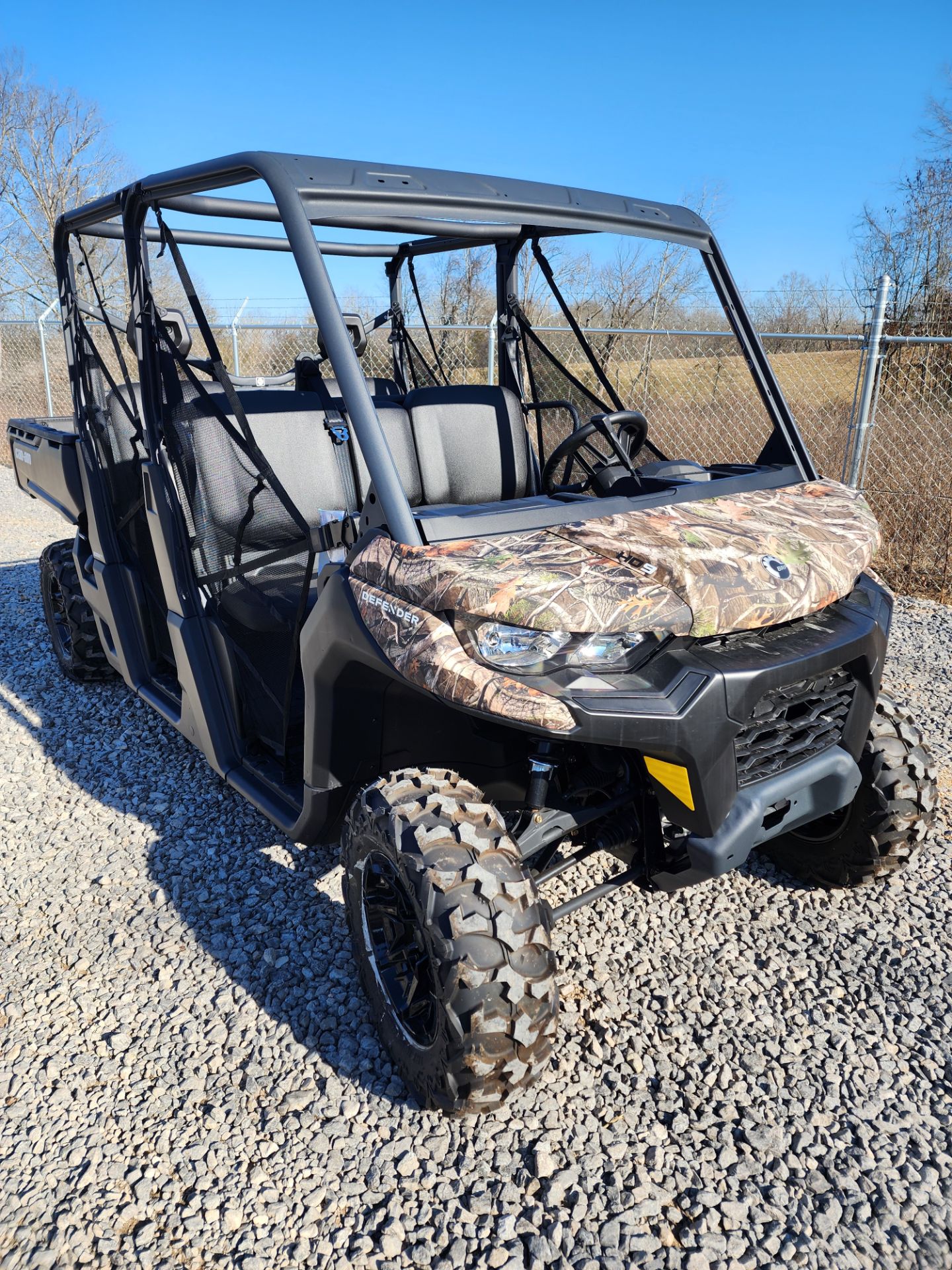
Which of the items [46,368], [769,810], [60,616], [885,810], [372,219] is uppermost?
[372,219]

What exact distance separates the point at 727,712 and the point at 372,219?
152 cm

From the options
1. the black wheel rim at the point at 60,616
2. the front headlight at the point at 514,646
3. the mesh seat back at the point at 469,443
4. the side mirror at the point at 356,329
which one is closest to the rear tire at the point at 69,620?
the black wheel rim at the point at 60,616

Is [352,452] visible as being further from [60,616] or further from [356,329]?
[60,616]

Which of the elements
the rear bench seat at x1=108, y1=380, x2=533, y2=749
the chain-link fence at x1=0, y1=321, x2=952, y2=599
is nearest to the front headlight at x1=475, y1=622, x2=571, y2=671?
the rear bench seat at x1=108, y1=380, x2=533, y2=749

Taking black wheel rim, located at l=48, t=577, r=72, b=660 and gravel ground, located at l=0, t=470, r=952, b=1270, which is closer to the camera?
gravel ground, located at l=0, t=470, r=952, b=1270

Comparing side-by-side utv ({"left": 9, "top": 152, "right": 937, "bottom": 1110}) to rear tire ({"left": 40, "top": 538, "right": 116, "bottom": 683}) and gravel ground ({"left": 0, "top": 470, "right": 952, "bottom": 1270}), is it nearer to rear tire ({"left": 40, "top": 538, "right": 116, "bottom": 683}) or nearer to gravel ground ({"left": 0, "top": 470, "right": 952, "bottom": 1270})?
gravel ground ({"left": 0, "top": 470, "right": 952, "bottom": 1270})

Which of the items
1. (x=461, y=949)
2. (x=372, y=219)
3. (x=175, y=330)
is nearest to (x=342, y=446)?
(x=175, y=330)

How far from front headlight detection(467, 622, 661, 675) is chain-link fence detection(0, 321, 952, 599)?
2.83 metres

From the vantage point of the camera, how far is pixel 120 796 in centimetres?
345

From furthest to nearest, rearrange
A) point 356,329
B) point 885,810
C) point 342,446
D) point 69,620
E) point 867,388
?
point 867,388 < point 69,620 < point 356,329 < point 342,446 < point 885,810

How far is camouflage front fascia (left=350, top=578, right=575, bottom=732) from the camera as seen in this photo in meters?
1.76

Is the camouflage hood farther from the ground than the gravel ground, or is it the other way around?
the camouflage hood

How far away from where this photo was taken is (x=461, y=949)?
5.95ft

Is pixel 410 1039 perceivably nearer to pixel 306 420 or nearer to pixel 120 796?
pixel 120 796
